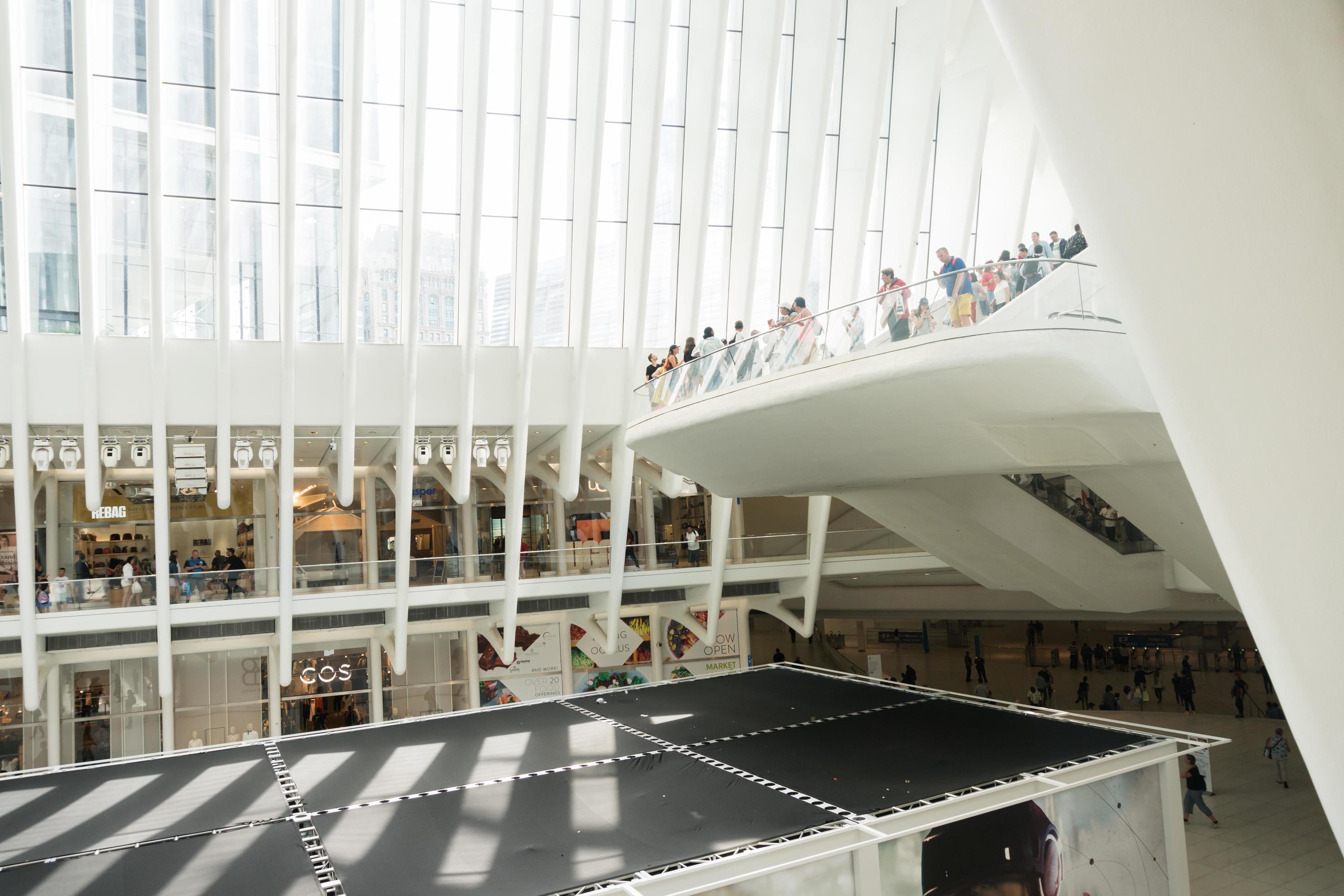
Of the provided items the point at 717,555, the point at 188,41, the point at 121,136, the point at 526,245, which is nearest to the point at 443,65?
the point at 526,245

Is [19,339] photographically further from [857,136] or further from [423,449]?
[857,136]

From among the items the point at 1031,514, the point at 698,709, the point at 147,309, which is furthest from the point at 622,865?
the point at 147,309

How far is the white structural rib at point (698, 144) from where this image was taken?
21.5 metres

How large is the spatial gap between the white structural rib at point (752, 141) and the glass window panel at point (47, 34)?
14.6m

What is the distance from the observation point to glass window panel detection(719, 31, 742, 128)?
24.4m

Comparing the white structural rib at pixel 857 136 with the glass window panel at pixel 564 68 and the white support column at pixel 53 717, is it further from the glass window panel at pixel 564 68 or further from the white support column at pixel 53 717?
the white support column at pixel 53 717

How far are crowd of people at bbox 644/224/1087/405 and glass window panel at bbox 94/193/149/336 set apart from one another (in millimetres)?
12101

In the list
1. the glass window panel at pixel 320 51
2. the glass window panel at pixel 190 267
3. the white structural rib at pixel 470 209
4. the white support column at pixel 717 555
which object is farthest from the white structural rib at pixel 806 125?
the glass window panel at pixel 190 267

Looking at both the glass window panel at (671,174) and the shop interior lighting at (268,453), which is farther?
the glass window panel at (671,174)

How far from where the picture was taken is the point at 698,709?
17.2m

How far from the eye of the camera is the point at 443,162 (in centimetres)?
2281

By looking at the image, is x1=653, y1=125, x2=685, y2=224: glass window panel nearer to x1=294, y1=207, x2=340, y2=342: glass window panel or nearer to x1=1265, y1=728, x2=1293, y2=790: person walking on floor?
x1=294, y1=207, x2=340, y2=342: glass window panel

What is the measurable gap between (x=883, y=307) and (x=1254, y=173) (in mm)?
11749

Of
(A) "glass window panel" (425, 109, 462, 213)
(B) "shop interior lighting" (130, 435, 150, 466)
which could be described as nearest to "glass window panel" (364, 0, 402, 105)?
(A) "glass window panel" (425, 109, 462, 213)
